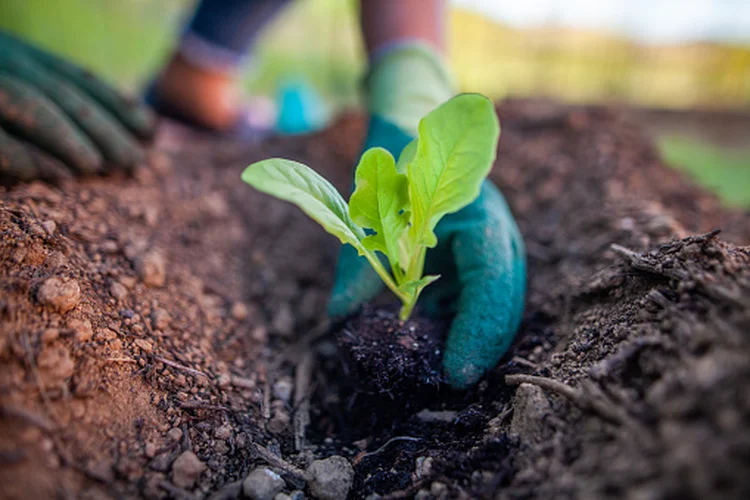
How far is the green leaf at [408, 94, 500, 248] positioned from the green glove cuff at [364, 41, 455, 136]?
0.53 metres

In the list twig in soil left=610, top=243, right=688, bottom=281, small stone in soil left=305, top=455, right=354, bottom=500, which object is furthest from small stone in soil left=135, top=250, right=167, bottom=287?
twig in soil left=610, top=243, right=688, bottom=281

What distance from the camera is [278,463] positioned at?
87cm

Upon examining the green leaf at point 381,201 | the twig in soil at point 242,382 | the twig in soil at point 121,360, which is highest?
the green leaf at point 381,201

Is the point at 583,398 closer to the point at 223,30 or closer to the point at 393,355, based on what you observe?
the point at 393,355

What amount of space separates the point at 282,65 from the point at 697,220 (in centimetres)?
477

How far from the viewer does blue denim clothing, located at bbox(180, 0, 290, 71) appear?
2.60 m

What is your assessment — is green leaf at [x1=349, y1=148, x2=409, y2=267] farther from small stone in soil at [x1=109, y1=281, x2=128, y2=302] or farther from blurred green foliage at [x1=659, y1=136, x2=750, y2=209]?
blurred green foliage at [x1=659, y1=136, x2=750, y2=209]

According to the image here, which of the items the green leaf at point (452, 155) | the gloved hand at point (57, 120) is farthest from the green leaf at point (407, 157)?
the gloved hand at point (57, 120)

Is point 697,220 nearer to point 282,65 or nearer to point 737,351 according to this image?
point 737,351

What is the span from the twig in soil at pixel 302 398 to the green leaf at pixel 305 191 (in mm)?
390

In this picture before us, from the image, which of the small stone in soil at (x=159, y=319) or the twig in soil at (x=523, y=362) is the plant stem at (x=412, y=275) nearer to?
the twig in soil at (x=523, y=362)

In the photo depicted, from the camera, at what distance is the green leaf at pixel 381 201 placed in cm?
87

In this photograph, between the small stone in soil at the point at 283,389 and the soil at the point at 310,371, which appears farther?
the small stone in soil at the point at 283,389

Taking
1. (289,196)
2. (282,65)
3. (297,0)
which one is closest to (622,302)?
(289,196)
